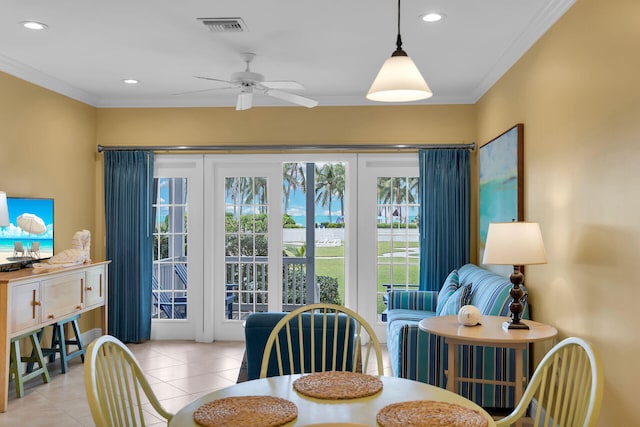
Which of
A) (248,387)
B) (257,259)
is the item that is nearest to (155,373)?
(257,259)

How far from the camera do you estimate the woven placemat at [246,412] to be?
178 centimetres

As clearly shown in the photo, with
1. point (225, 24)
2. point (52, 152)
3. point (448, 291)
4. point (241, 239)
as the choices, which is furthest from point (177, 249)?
point (225, 24)

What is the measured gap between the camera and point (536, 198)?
3.94 metres

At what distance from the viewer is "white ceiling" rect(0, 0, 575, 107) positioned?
363 cm

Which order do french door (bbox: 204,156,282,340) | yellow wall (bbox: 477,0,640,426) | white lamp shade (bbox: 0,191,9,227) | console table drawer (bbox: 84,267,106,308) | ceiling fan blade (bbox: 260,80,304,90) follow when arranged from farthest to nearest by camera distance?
1. french door (bbox: 204,156,282,340)
2. console table drawer (bbox: 84,267,106,308)
3. ceiling fan blade (bbox: 260,80,304,90)
4. white lamp shade (bbox: 0,191,9,227)
5. yellow wall (bbox: 477,0,640,426)

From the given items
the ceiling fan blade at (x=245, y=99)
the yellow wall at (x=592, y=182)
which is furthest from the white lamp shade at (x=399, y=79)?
the ceiling fan blade at (x=245, y=99)

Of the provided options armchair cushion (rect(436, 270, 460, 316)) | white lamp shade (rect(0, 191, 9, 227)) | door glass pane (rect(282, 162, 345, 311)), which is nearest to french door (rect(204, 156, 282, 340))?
armchair cushion (rect(436, 270, 460, 316))

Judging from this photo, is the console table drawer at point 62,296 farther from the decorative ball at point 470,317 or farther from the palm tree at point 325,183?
the palm tree at point 325,183

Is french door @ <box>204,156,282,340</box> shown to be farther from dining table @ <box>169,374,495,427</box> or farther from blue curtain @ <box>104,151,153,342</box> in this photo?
dining table @ <box>169,374,495,427</box>

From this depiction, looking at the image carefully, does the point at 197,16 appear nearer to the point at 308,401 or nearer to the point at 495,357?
the point at 308,401

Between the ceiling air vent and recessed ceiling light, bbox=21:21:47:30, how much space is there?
1100 mm

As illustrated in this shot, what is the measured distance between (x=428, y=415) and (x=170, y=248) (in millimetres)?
5182

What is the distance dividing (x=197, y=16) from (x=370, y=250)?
333 cm

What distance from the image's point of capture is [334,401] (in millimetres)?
1994
